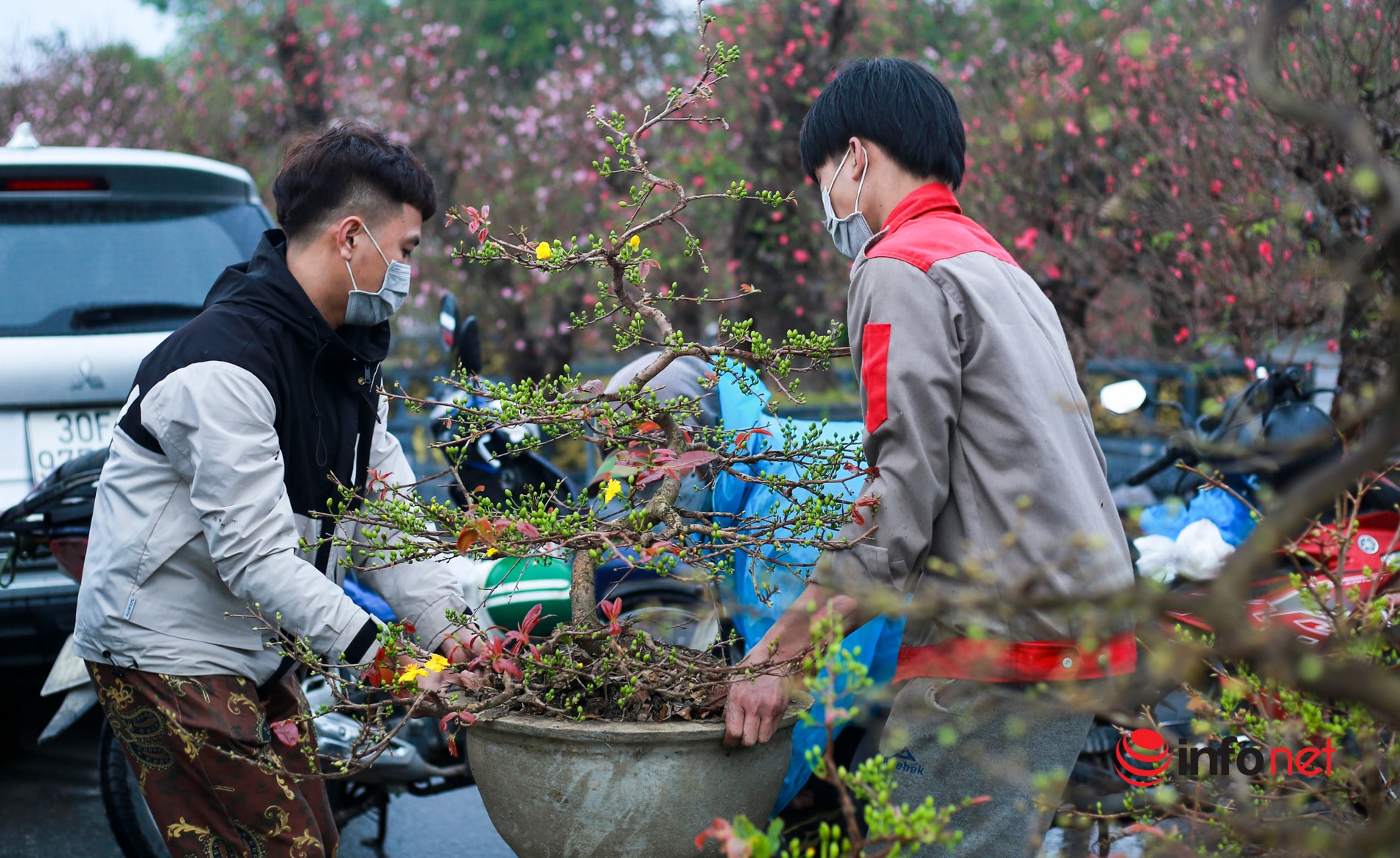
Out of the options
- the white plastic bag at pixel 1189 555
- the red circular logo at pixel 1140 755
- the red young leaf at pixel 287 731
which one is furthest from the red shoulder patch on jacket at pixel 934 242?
the white plastic bag at pixel 1189 555

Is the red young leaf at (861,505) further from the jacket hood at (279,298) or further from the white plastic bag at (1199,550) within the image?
the white plastic bag at (1199,550)

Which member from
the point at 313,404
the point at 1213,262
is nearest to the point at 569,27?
the point at 1213,262

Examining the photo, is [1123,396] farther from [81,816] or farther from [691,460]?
[81,816]

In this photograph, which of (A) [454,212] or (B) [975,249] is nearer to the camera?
(B) [975,249]

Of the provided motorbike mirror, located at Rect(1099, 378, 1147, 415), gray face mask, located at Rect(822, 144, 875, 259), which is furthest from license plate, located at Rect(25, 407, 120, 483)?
motorbike mirror, located at Rect(1099, 378, 1147, 415)

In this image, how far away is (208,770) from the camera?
1983 mm

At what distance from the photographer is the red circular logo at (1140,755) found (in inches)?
115

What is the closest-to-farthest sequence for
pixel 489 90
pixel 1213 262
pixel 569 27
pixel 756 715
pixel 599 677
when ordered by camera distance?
pixel 756 715, pixel 599 677, pixel 1213 262, pixel 489 90, pixel 569 27

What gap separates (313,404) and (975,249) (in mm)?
1202

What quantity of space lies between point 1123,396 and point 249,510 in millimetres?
2484

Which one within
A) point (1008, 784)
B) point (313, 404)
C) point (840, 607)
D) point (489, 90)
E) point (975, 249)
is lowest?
point (1008, 784)

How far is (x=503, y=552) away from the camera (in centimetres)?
186

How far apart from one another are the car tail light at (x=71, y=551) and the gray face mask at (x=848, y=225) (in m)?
2.09

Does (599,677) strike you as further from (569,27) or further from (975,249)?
(569,27)
